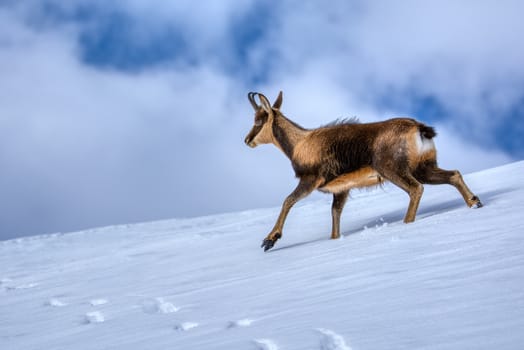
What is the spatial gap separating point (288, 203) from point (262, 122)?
57.1 inches

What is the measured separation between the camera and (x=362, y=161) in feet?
20.6

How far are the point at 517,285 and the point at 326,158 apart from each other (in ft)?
12.7

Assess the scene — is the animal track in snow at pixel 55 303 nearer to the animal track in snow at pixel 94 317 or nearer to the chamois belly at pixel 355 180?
the animal track in snow at pixel 94 317

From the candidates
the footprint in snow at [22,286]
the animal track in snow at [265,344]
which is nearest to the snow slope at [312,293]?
the animal track in snow at [265,344]

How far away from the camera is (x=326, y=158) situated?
21.4 ft

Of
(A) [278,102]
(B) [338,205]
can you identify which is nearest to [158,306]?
(B) [338,205]

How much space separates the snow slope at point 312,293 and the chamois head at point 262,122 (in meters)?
1.32

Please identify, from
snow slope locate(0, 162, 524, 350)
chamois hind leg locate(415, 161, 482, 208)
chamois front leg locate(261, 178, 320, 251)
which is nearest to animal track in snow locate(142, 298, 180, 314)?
snow slope locate(0, 162, 524, 350)

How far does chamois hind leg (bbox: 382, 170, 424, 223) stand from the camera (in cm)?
592

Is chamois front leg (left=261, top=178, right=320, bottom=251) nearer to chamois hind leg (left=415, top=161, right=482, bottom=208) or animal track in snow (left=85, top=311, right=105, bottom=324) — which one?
chamois hind leg (left=415, top=161, right=482, bottom=208)

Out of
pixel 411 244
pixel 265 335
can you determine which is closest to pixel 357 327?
pixel 265 335

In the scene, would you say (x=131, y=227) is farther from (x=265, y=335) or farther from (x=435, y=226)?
(x=265, y=335)

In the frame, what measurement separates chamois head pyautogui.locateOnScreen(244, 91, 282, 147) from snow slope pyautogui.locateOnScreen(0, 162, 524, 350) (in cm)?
132

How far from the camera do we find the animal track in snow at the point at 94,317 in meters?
4.21
